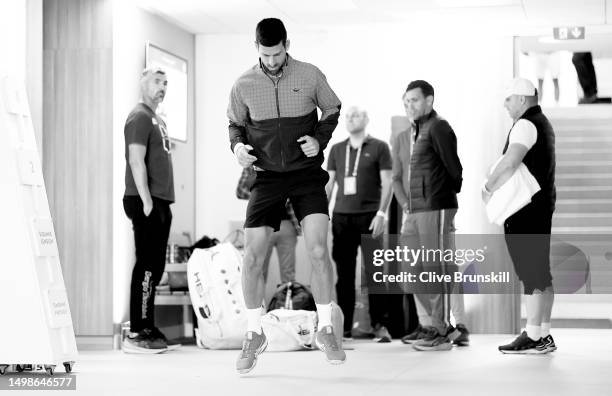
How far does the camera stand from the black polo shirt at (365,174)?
7.70 metres

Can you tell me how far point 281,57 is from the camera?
4.66 metres

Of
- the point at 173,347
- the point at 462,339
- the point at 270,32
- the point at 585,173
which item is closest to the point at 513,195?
the point at 462,339

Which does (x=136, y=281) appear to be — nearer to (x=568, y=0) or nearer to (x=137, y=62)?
(x=137, y=62)

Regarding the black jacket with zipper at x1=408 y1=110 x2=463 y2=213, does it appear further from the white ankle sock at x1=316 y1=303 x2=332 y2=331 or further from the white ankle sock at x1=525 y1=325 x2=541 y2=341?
the white ankle sock at x1=316 y1=303 x2=332 y2=331

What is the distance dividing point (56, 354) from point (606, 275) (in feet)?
19.2

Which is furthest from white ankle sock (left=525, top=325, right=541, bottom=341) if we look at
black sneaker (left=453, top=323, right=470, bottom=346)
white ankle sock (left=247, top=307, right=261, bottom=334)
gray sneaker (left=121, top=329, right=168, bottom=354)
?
gray sneaker (left=121, top=329, right=168, bottom=354)

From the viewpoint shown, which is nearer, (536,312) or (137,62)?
(536,312)

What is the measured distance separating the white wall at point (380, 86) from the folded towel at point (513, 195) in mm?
2494

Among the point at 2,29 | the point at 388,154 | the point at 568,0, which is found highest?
the point at 568,0

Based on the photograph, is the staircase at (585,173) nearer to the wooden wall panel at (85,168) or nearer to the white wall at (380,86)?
the white wall at (380,86)

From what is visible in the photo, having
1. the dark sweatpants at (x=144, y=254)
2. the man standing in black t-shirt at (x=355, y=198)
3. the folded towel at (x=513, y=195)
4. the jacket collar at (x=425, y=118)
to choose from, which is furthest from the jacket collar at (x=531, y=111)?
the dark sweatpants at (x=144, y=254)

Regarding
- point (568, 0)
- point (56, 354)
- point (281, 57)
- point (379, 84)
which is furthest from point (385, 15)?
point (56, 354)

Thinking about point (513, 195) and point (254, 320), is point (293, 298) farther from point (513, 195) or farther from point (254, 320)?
point (254, 320)

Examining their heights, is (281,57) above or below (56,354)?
above
